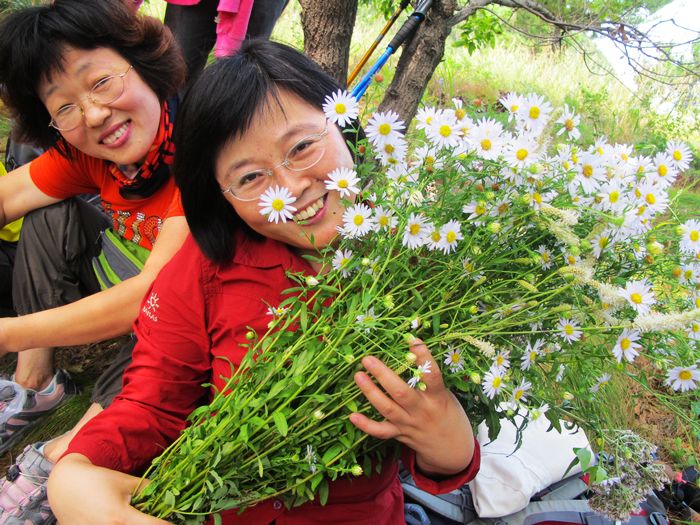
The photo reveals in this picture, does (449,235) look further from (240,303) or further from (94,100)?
(94,100)

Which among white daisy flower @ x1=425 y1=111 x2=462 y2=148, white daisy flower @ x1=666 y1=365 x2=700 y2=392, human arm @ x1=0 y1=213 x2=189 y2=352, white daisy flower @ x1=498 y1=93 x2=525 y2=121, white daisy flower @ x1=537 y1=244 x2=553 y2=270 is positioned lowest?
human arm @ x1=0 y1=213 x2=189 y2=352

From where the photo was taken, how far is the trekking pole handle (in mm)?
2303

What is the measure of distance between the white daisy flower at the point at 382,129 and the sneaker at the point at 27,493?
1.64m

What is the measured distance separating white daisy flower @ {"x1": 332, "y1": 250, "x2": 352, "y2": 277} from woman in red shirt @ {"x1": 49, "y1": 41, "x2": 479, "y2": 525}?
0.10 meters

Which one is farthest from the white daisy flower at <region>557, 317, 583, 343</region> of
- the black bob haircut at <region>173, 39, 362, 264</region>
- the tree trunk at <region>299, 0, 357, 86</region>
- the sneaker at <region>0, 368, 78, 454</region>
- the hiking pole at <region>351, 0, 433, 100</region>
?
the sneaker at <region>0, 368, 78, 454</region>

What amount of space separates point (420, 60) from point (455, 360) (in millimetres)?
1821

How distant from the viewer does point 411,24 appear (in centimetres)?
238

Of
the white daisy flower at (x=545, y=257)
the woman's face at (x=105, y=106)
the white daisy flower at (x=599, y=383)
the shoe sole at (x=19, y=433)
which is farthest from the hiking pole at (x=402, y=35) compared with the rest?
the shoe sole at (x=19, y=433)

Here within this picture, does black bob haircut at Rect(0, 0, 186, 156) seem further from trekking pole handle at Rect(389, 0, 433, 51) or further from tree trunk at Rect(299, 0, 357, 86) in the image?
trekking pole handle at Rect(389, 0, 433, 51)

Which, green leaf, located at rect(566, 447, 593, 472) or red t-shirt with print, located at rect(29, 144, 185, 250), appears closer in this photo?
green leaf, located at rect(566, 447, 593, 472)

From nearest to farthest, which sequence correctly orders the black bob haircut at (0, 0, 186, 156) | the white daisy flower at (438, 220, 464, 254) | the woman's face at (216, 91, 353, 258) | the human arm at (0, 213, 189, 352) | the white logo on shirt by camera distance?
the white daisy flower at (438, 220, 464, 254)
the woman's face at (216, 91, 353, 258)
the white logo on shirt
the black bob haircut at (0, 0, 186, 156)
the human arm at (0, 213, 189, 352)

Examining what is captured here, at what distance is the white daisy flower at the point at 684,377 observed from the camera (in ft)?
3.03

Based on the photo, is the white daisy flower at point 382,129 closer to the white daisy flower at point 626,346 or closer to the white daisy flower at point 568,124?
the white daisy flower at point 568,124

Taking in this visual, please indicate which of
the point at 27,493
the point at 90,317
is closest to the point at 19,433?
the point at 27,493
